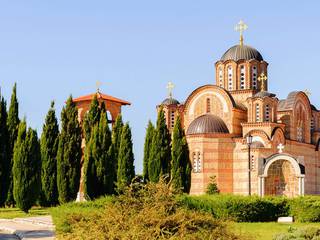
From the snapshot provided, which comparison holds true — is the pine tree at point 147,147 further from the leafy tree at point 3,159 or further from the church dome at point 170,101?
the church dome at point 170,101

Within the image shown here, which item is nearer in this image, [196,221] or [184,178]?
[196,221]

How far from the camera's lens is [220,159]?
40156 mm

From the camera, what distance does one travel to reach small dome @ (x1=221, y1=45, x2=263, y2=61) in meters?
44.5

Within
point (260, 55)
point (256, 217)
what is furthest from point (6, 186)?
point (260, 55)

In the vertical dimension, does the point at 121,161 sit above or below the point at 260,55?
below

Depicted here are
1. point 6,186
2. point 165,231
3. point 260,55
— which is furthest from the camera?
point 260,55

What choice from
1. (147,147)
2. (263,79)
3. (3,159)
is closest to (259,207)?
(147,147)

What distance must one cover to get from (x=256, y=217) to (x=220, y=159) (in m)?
17.3

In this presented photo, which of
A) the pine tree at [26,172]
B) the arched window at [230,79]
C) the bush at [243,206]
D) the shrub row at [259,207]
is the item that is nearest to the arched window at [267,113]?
the arched window at [230,79]

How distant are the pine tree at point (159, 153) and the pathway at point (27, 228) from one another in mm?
9327

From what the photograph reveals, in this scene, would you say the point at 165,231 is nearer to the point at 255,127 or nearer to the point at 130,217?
the point at 130,217

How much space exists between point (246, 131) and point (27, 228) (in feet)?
78.1

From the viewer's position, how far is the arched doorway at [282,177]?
35.1m

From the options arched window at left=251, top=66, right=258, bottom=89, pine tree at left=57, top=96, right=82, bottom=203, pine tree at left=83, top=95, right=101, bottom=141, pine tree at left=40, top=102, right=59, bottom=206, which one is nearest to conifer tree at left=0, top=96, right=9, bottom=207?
pine tree at left=40, top=102, right=59, bottom=206
